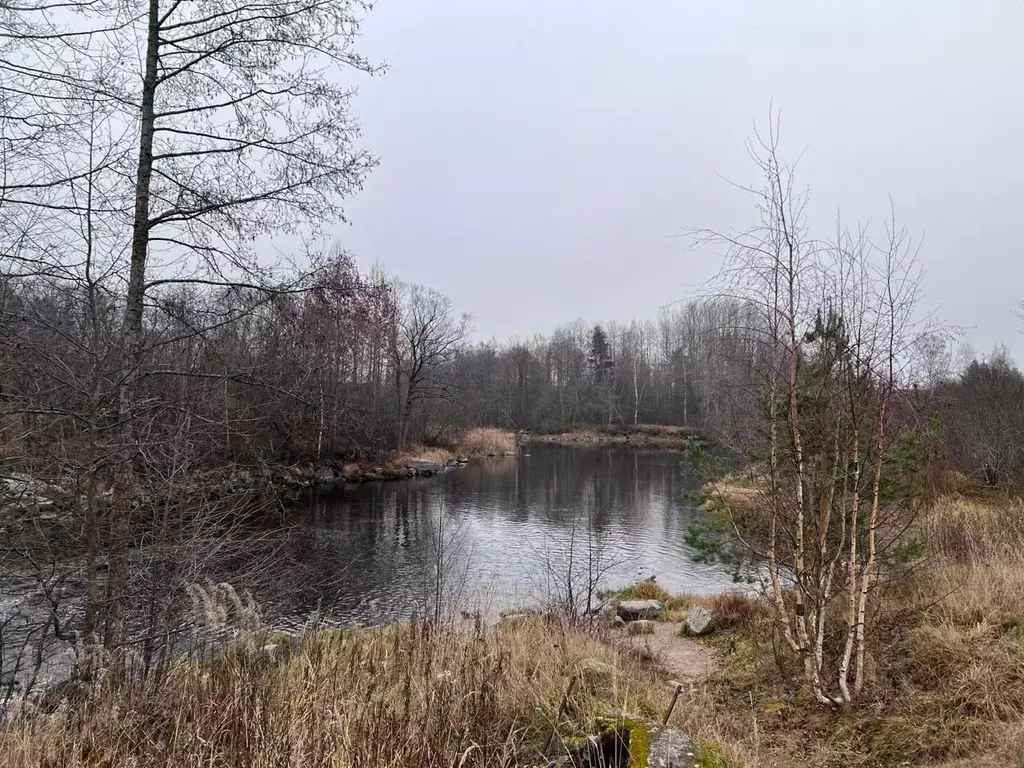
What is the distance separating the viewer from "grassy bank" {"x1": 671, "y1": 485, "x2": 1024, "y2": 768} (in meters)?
4.08

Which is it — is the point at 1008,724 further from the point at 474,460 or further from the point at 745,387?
the point at 474,460

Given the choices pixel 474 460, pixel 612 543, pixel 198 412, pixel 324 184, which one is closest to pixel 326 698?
pixel 198 412

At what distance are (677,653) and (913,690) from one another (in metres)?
3.65

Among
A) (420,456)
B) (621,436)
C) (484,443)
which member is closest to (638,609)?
(420,456)

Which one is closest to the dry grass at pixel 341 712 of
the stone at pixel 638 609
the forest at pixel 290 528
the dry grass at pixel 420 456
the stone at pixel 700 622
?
the forest at pixel 290 528

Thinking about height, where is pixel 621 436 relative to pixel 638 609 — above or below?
above

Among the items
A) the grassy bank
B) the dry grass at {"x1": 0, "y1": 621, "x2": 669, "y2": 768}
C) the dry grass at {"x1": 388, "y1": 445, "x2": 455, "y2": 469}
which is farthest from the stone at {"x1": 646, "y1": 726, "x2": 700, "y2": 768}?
the dry grass at {"x1": 388, "y1": 445, "x2": 455, "y2": 469}

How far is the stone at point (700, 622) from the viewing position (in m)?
9.12

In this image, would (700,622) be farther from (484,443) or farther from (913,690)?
(484,443)

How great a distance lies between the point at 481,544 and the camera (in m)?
16.7

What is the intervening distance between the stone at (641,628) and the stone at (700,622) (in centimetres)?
56

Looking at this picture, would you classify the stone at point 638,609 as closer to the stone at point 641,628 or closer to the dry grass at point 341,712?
the stone at point 641,628

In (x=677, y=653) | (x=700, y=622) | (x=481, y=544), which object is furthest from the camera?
(x=481, y=544)

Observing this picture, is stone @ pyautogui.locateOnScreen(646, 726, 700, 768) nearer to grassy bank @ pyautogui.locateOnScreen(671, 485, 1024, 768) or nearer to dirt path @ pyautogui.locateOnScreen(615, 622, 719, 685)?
grassy bank @ pyautogui.locateOnScreen(671, 485, 1024, 768)
